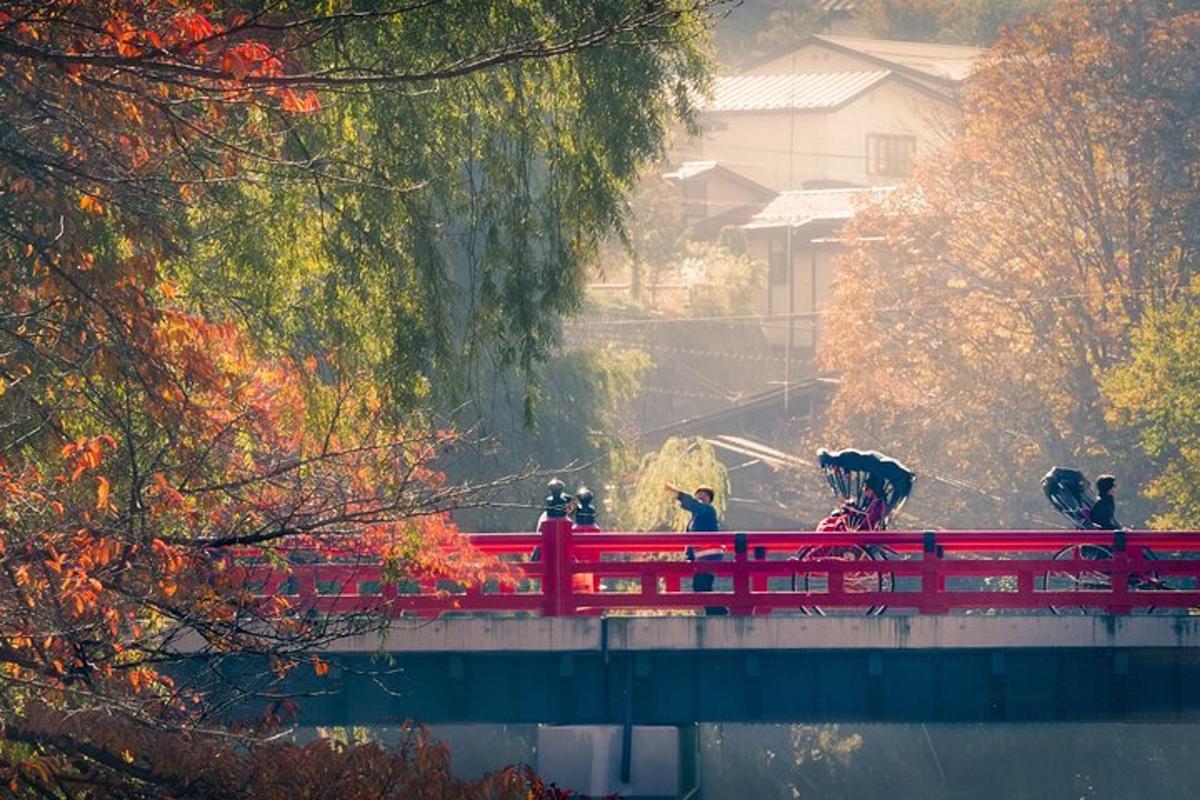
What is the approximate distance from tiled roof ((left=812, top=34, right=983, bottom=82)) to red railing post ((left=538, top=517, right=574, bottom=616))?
58691 millimetres

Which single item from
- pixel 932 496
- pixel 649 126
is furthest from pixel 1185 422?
pixel 649 126

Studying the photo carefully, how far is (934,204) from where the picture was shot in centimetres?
4794

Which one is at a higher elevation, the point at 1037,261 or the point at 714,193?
the point at 714,193

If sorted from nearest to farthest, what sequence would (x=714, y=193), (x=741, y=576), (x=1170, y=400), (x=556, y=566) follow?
1. (x=556, y=566)
2. (x=741, y=576)
3. (x=1170, y=400)
4. (x=714, y=193)

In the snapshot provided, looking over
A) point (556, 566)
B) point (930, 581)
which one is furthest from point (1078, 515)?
point (556, 566)

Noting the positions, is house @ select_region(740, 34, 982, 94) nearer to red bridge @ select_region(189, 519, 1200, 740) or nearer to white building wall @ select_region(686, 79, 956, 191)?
white building wall @ select_region(686, 79, 956, 191)

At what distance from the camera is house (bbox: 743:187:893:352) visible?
64688 mm

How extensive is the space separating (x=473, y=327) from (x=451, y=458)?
45.6 ft

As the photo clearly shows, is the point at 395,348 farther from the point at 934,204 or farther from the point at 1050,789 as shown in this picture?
the point at 934,204

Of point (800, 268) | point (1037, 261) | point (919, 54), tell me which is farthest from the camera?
point (919, 54)

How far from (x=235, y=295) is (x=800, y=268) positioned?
5293 centimetres

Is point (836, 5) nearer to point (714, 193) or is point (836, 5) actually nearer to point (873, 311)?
point (714, 193)

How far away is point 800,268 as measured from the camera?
216 ft

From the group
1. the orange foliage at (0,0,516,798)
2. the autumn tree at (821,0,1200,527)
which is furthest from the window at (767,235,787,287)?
the orange foliage at (0,0,516,798)
